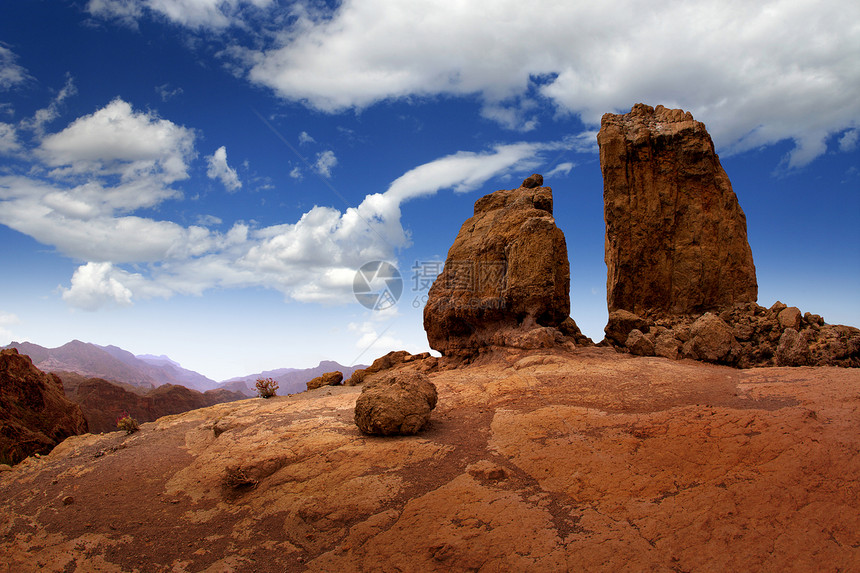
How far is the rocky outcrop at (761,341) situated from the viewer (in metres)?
8.09

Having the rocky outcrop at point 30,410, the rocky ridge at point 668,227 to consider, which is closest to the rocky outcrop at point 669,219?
the rocky ridge at point 668,227

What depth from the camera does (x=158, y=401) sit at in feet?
95.0

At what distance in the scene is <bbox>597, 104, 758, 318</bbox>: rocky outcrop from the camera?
12.9 meters

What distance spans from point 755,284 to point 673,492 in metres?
12.0

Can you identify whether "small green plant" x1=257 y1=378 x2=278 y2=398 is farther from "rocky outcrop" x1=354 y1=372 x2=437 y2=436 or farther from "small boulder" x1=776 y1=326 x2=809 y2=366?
"small boulder" x1=776 y1=326 x2=809 y2=366

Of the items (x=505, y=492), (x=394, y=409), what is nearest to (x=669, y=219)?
(x=394, y=409)

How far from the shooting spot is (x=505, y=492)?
157 inches

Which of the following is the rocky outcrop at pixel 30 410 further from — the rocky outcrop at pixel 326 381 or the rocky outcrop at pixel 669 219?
the rocky outcrop at pixel 669 219

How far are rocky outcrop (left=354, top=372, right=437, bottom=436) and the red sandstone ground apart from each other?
184 millimetres

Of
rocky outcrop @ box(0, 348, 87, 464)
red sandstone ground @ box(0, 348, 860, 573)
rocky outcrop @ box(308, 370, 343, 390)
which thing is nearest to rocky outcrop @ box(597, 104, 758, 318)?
red sandstone ground @ box(0, 348, 860, 573)

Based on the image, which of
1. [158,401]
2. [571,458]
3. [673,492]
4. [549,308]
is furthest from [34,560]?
[158,401]

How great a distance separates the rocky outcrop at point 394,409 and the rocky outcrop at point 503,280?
4667 mm

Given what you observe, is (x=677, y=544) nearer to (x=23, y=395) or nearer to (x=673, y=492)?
(x=673, y=492)

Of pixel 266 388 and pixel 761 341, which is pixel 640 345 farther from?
pixel 266 388
